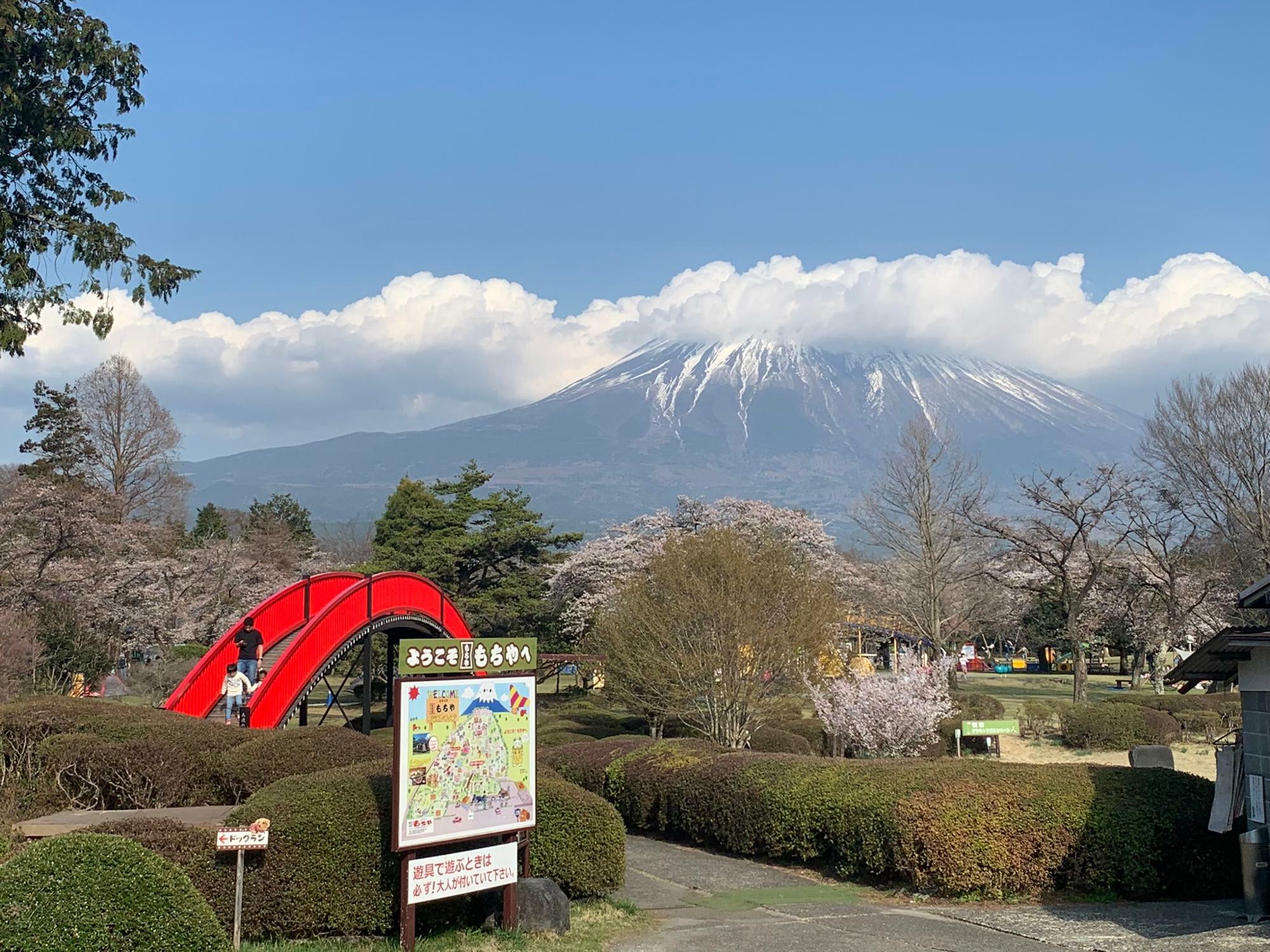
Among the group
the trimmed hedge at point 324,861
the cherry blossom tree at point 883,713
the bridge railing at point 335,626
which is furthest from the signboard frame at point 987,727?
the trimmed hedge at point 324,861

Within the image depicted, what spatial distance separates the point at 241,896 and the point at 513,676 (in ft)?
9.77

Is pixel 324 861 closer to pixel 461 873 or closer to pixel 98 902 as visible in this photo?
pixel 461 873

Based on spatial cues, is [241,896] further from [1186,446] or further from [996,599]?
[996,599]

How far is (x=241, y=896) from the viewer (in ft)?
29.0

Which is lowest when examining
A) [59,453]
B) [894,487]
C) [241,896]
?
[241,896]

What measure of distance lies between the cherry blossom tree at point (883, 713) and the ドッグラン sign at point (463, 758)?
40.4 feet

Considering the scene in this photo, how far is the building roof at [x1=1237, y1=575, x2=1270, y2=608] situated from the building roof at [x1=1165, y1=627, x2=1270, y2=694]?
349mm

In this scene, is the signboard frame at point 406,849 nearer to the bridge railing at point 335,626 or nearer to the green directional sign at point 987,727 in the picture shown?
the bridge railing at point 335,626

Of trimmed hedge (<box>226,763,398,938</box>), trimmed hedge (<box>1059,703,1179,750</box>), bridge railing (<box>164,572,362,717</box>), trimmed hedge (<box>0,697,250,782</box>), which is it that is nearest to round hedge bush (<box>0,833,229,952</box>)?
trimmed hedge (<box>226,763,398,938</box>)

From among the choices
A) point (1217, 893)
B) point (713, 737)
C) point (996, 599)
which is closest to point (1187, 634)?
point (996, 599)

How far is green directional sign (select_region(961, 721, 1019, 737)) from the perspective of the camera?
77.7 ft

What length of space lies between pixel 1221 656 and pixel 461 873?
28.5 feet

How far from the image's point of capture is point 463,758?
9852 mm

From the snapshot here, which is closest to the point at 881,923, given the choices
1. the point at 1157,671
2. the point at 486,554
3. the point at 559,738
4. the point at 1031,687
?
the point at 559,738
